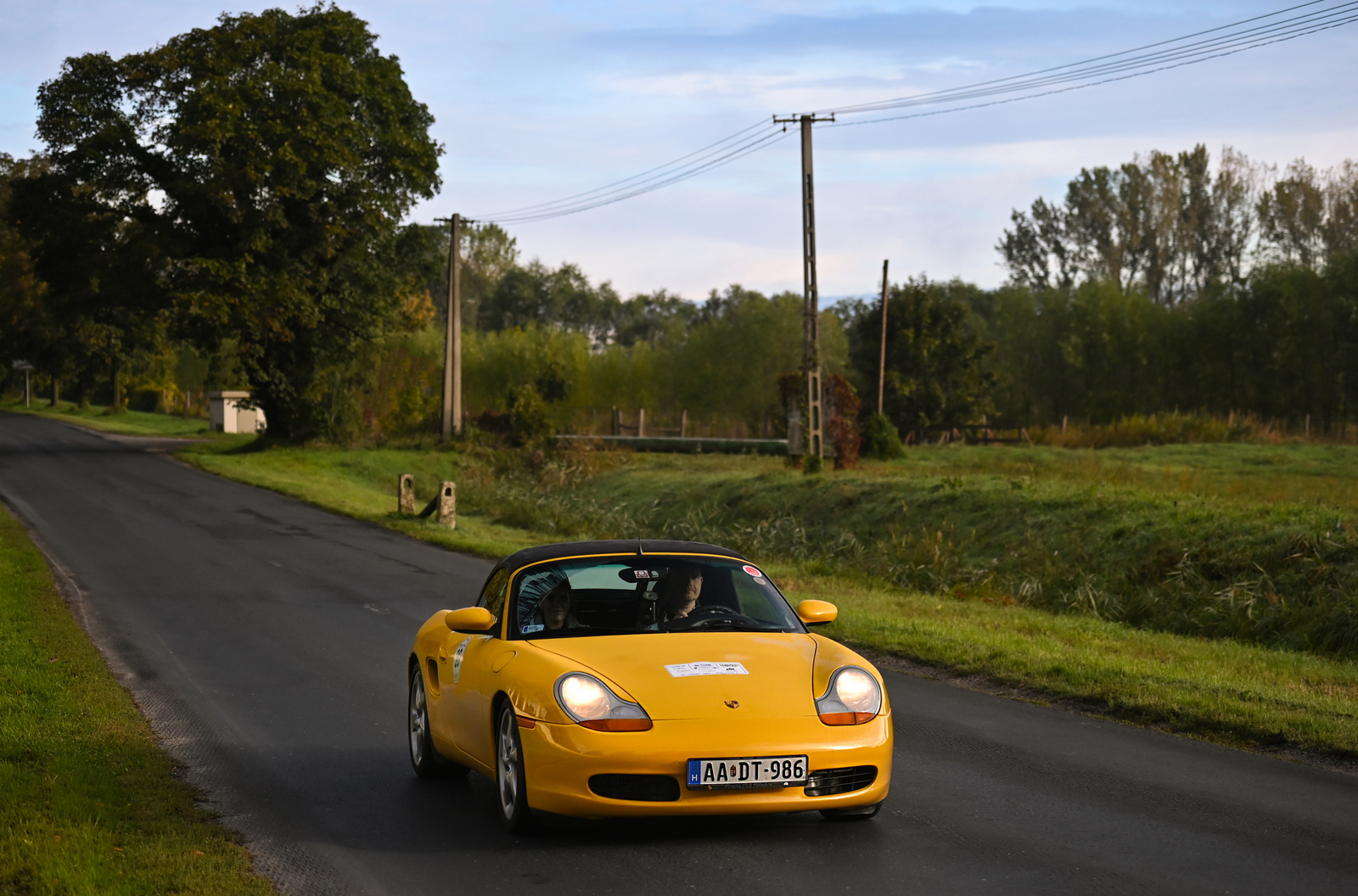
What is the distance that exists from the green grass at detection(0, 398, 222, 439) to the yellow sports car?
57.4 meters

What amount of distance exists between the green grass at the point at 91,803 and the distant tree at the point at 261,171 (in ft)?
112

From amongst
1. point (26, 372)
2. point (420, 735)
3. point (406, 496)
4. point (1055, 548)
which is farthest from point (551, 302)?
point (420, 735)

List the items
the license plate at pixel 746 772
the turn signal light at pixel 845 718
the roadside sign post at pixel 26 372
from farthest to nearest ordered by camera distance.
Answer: the roadside sign post at pixel 26 372
the turn signal light at pixel 845 718
the license plate at pixel 746 772

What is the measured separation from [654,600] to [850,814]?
5.10ft

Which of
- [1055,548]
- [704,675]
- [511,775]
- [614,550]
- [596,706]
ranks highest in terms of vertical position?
[614,550]

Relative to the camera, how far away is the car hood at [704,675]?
20.2ft

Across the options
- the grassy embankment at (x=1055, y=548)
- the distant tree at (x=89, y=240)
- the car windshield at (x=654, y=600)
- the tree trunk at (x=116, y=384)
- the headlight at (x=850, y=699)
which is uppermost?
the distant tree at (x=89, y=240)

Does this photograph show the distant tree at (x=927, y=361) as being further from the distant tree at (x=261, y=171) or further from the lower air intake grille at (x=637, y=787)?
the lower air intake grille at (x=637, y=787)

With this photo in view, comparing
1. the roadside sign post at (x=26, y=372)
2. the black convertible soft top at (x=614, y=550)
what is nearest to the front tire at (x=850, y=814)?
the black convertible soft top at (x=614, y=550)

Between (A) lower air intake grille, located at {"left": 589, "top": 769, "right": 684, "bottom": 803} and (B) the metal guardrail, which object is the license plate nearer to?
(A) lower air intake grille, located at {"left": 589, "top": 769, "right": 684, "bottom": 803}

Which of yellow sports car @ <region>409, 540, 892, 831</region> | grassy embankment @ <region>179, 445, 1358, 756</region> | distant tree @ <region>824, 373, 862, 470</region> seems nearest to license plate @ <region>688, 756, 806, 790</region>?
yellow sports car @ <region>409, 540, 892, 831</region>

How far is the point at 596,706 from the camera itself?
6.17m

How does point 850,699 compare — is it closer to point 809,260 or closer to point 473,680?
point 473,680

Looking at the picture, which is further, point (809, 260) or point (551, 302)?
point (551, 302)
